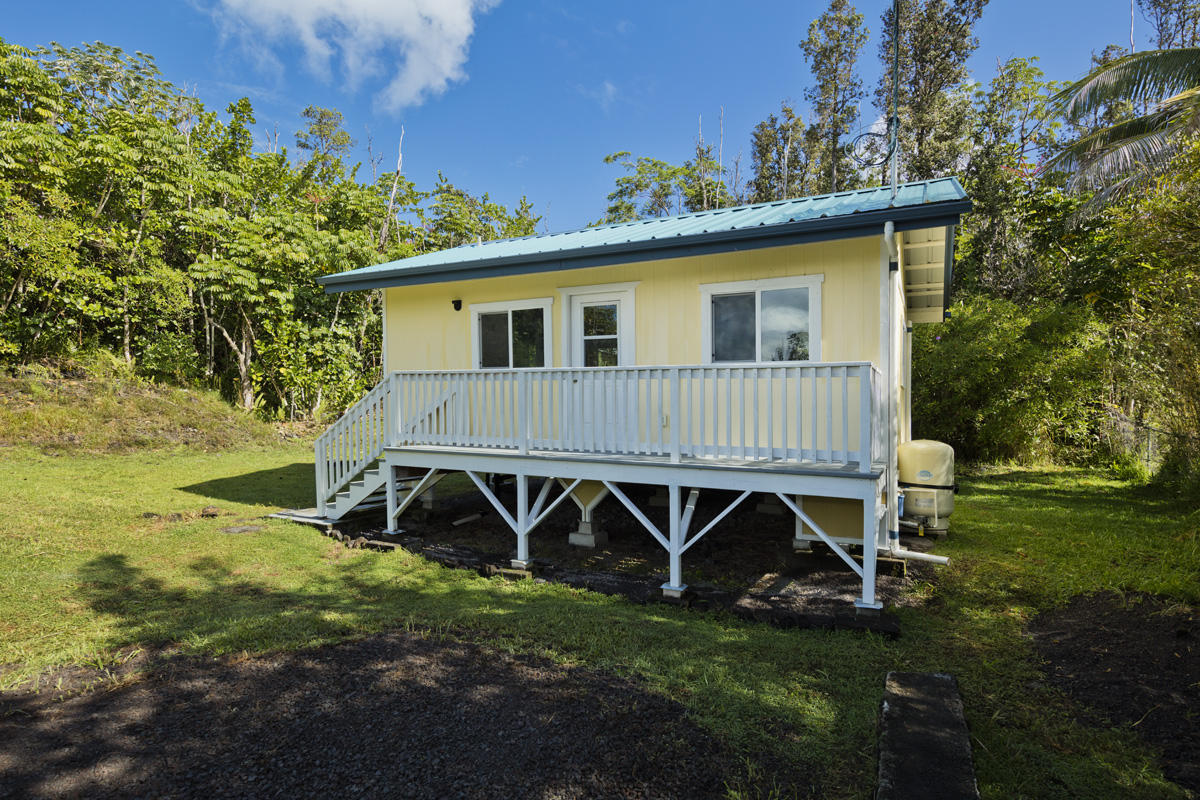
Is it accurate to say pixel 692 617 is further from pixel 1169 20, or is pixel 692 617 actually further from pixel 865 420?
pixel 1169 20

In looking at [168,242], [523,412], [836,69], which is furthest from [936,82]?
[168,242]

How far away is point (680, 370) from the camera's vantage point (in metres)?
6.41

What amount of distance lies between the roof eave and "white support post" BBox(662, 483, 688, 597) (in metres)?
2.66

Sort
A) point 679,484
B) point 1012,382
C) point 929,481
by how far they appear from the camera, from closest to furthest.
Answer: point 679,484 → point 929,481 → point 1012,382

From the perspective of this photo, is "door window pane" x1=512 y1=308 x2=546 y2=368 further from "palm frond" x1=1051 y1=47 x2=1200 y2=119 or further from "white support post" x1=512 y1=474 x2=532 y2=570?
"palm frond" x1=1051 y1=47 x2=1200 y2=119

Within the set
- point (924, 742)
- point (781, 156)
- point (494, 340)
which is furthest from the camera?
point (781, 156)

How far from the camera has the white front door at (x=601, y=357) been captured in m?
6.84

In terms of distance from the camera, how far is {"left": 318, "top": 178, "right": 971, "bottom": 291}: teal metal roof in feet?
19.7

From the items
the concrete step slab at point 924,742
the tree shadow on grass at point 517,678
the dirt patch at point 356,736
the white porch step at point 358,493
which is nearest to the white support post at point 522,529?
the tree shadow on grass at point 517,678

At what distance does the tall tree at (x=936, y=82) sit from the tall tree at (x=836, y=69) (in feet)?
15.7

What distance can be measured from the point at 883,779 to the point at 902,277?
25.2 feet

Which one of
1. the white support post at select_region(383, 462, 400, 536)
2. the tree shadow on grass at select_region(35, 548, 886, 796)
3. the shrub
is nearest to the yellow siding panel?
the white support post at select_region(383, 462, 400, 536)

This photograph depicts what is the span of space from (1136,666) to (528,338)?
282 inches

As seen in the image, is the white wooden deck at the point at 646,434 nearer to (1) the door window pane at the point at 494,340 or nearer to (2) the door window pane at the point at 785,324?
(2) the door window pane at the point at 785,324
